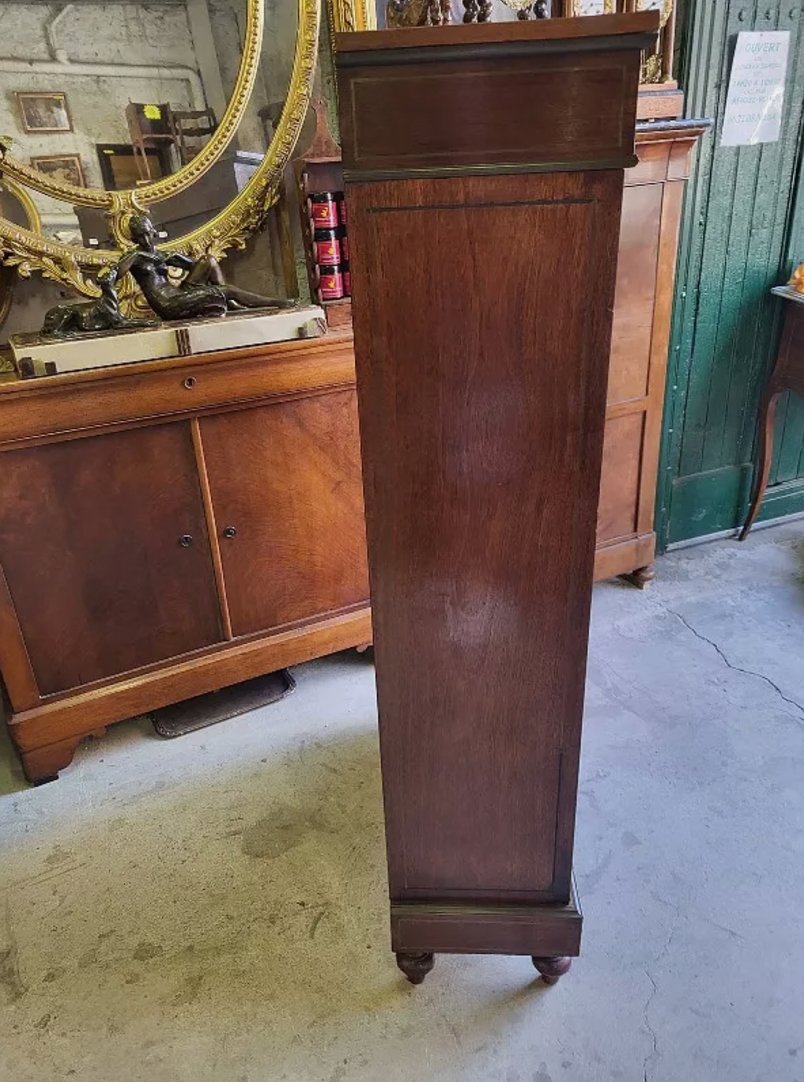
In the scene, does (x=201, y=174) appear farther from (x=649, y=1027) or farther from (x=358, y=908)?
(x=649, y=1027)

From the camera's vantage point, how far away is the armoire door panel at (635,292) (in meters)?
2.05

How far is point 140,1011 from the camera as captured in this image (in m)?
1.35

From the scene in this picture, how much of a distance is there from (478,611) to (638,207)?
1423 millimetres

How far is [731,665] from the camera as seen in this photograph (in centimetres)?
215

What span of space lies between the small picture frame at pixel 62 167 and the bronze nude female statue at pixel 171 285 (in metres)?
0.16

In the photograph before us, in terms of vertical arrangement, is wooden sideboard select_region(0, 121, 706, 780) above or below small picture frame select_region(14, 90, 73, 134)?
below

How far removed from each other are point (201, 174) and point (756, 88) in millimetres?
1565

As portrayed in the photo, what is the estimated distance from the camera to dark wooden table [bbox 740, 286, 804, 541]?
243 cm

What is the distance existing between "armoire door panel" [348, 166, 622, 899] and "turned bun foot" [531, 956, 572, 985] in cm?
14

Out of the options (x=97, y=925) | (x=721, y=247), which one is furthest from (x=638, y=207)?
(x=97, y=925)

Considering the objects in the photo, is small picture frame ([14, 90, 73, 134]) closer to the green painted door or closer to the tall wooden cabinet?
the tall wooden cabinet

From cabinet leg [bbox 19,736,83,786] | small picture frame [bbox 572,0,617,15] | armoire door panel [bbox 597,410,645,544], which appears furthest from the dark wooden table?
cabinet leg [bbox 19,736,83,786]

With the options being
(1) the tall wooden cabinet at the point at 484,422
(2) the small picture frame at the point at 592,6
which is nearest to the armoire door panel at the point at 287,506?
(1) the tall wooden cabinet at the point at 484,422

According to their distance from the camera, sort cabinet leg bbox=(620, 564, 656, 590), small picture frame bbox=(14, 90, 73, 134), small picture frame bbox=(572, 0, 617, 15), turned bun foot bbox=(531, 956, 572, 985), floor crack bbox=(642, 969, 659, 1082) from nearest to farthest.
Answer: floor crack bbox=(642, 969, 659, 1082) → turned bun foot bbox=(531, 956, 572, 985) → small picture frame bbox=(14, 90, 73, 134) → small picture frame bbox=(572, 0, 617, 15) → cabinet leg bbox=(620, 564, 656, 590)
